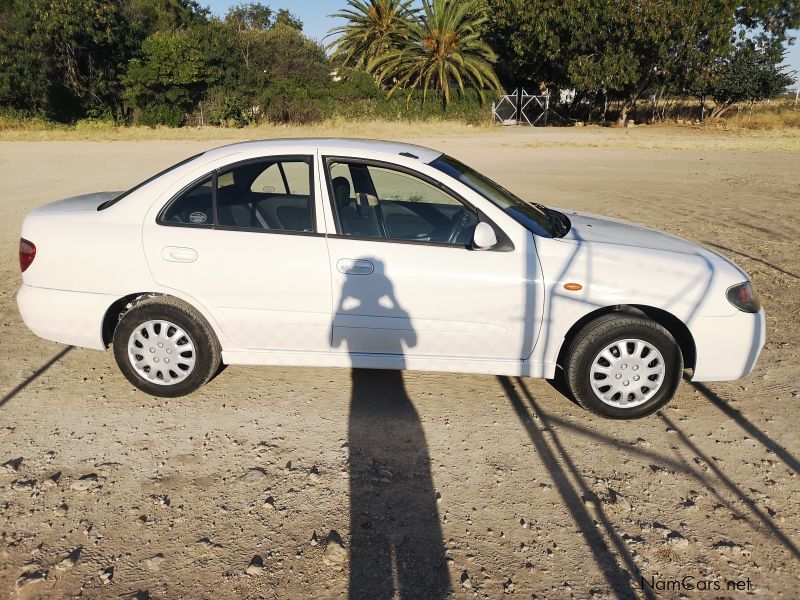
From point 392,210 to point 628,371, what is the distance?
1.91 metres

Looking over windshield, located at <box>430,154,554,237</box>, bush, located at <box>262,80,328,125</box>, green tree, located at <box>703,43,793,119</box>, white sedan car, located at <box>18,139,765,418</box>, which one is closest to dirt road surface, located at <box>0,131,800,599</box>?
white sedan car, located at <box>18,139,765,418</box>

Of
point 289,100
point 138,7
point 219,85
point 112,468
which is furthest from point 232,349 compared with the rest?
point 138,7

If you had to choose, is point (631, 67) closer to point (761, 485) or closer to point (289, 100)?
point (289, 100)

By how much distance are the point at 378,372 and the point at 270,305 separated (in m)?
1.08

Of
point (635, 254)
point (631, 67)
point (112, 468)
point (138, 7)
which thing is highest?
point (138, 7)

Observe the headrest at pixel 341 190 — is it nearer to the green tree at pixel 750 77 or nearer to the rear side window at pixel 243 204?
the rear side window at pixel 243 204

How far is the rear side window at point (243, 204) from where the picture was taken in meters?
4.32

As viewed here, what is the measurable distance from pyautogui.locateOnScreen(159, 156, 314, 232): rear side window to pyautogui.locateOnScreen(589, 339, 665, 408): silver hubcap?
2.03m

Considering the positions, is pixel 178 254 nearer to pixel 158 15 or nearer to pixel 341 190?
pixel 341 190

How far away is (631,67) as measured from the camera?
34.4 metres

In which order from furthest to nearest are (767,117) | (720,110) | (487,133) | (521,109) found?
(720,110) < (521,109) < (767,117) < (487,133)

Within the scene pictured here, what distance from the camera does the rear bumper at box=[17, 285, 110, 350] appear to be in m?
4.39

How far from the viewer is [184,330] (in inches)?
171

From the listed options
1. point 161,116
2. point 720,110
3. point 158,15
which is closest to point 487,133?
point 720,110
